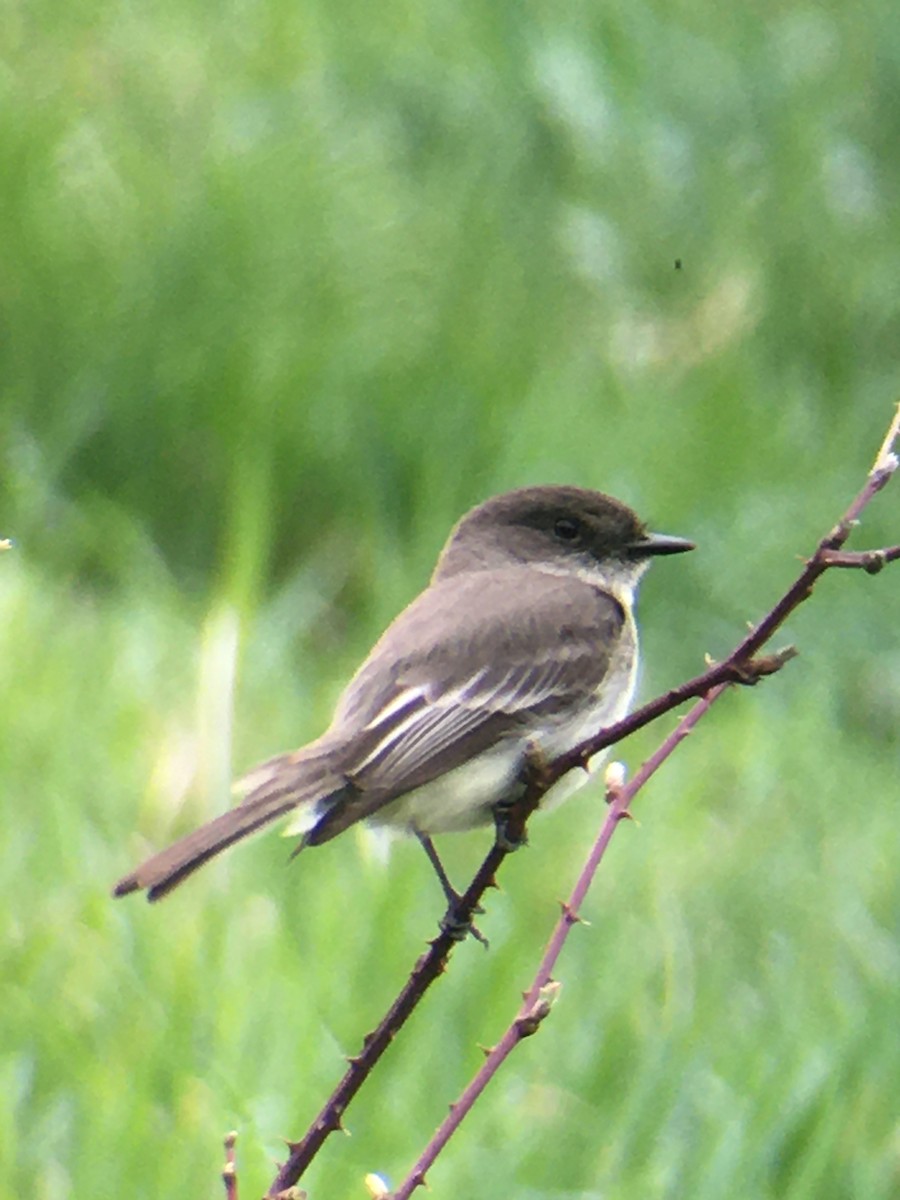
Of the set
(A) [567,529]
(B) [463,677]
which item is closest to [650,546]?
(A) [567,529]

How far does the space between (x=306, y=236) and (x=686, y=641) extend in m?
1.44

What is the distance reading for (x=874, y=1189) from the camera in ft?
14.0

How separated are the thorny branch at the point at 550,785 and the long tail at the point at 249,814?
275 mm

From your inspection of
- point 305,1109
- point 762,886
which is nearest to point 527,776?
point 305,1109

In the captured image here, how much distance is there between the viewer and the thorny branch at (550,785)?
7.63 ft

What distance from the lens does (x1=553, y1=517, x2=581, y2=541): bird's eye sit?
14.3ft

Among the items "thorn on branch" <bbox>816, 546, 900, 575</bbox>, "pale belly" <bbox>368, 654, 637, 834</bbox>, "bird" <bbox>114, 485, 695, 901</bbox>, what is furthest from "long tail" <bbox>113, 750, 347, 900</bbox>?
"thorn on branch" <bbox>816, 546, 900, 575</bbox>

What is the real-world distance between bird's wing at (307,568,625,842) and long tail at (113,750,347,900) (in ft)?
0.14

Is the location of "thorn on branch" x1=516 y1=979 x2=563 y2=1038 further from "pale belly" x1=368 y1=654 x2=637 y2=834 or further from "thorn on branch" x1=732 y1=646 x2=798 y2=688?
"pale belly" x1=368 y1=654 x2=637 y2=834

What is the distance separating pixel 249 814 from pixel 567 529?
1372mm

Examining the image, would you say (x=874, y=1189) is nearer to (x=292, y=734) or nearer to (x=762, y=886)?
(x=762, y=886)

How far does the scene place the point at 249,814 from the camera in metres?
3.12

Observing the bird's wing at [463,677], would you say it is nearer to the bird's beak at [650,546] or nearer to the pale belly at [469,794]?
the pale belly at [469,794]

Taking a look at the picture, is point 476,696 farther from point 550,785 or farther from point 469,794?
point 550,785
